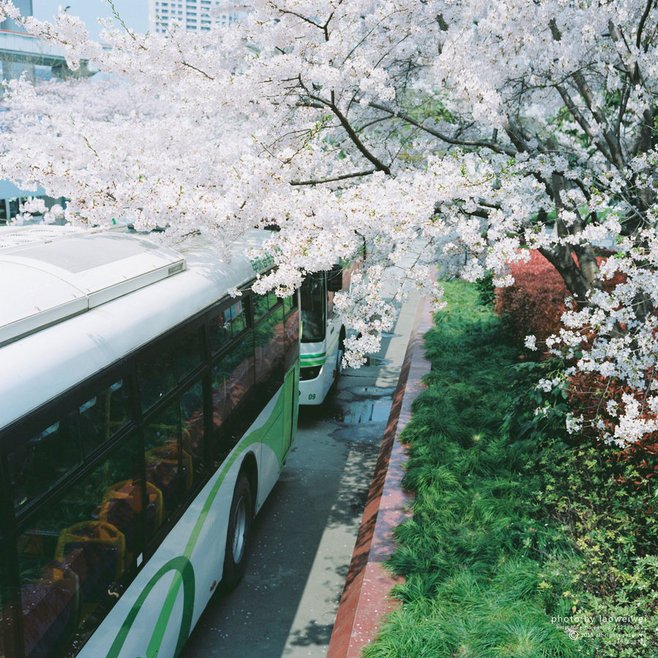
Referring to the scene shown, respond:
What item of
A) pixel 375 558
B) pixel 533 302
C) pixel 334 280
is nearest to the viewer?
pixel 375 558

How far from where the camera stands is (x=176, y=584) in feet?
15.1

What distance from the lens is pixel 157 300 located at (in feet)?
14.5

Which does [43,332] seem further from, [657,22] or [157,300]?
[657,22]

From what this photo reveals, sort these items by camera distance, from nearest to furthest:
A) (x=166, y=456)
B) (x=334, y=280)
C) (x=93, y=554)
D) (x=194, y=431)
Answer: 1. (x=93, y=554)
2. (x=166, y=456)
3. (x=194, y=431)
4. (x=334, y=280)

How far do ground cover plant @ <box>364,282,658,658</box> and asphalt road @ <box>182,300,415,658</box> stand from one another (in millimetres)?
962

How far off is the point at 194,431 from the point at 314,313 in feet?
18.3

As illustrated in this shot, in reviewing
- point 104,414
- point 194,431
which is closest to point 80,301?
point 104,414

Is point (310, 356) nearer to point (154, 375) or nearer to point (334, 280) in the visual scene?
point (334, 280)

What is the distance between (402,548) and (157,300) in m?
2.77

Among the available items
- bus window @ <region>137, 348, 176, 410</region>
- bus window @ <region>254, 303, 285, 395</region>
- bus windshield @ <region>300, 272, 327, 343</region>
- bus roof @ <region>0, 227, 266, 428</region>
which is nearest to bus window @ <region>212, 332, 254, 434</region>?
bus window @ <region>254, 303, 285, 395</region>

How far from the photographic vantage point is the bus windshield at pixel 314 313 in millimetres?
10344

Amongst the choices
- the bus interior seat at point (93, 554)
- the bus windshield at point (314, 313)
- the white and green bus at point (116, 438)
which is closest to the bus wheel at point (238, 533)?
the white and green bus at point (116, 438)

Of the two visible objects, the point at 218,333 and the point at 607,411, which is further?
the point at 607,411

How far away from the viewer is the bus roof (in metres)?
3.03
